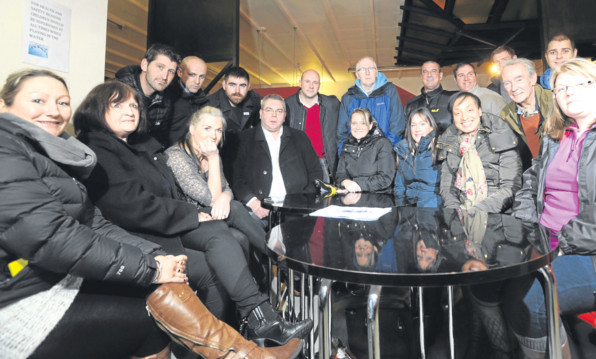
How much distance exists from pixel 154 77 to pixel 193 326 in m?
1.97

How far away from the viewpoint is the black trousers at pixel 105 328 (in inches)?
40.9

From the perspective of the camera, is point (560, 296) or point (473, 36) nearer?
point (560, 296)

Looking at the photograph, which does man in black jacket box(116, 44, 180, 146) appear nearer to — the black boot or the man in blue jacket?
the man in blue jacket

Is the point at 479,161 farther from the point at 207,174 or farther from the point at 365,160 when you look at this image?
the point at 207,174

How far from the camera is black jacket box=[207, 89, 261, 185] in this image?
2.91 m

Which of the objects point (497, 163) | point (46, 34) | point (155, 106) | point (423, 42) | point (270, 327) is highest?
point (423, 42)

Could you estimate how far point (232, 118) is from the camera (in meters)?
3.21

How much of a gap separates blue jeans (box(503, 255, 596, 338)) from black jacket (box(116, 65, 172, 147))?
7.88 feet

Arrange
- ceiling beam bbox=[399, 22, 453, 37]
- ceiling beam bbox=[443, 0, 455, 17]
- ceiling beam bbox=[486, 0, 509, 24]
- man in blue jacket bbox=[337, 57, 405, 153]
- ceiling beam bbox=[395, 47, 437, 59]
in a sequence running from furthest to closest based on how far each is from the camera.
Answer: ceiling beam bbox=[395, 47, 437, 59] → ceiling beam bbox=[399, 22, 453, 37] → ceiling beam bbox=[486, 0, 509, 24] → ceiling beam bbox=[443, 0, 455, 17] → man in blue jacket bbox=[337, 57, 405, 153]

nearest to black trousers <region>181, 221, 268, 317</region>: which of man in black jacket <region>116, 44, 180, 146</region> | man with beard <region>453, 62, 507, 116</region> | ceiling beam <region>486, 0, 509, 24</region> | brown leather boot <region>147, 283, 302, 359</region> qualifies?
brown leather boot <region>147, 283, 302, 359</region>

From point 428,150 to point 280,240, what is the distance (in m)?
1.68

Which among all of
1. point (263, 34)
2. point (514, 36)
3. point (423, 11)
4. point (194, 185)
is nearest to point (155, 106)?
point (194, 185)

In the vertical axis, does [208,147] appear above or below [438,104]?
below

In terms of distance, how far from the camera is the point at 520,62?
240 centimetres
